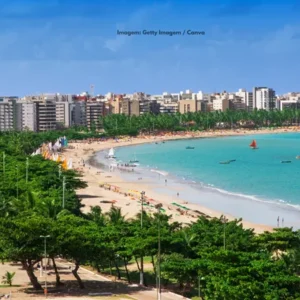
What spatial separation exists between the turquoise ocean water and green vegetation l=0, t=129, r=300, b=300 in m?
21.3

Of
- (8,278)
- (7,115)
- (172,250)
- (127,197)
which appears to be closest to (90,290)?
(8,278)

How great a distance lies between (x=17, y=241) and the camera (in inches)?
1241

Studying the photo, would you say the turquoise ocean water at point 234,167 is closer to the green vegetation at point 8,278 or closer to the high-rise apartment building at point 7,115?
the green vegetation at point 8,278

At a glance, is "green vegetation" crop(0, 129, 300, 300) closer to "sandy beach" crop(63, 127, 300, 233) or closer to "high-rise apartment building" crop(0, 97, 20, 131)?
"sandy beach" crop(63, 127, 300, 233)

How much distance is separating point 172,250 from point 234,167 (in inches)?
2920

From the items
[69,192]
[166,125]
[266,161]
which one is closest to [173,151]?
[266,161]

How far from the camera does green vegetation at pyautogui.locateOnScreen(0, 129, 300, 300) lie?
27156 millimetres

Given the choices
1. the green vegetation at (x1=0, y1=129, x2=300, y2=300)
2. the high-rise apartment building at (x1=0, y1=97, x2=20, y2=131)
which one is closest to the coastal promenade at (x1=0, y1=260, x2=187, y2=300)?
the green vegetation at (x1=0, y1=129, x2=300, y2=300)

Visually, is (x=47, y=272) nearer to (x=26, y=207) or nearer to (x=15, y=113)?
(x=26, y=207)

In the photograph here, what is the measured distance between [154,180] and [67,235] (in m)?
58.5

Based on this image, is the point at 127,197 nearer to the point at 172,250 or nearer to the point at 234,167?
the point at 172,250

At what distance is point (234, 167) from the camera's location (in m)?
108

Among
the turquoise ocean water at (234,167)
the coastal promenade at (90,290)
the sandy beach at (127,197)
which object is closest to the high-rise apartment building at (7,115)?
the turquoise ocean water at (234,167)

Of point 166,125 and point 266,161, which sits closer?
point 266,161
